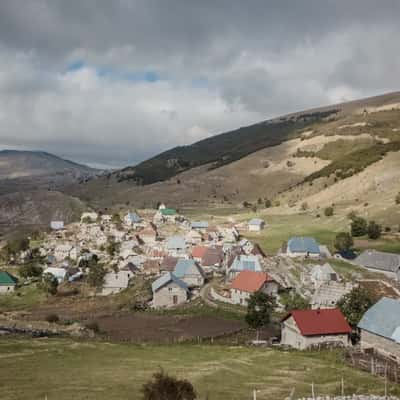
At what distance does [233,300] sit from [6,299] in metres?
46.8

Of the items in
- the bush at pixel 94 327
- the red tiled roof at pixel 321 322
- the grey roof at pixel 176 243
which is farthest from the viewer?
the grey roof at pixel 176 243

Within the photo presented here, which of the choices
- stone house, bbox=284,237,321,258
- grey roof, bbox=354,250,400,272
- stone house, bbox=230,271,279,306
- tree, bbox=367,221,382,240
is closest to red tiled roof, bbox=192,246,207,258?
stone house, bbox=284,237,321,258

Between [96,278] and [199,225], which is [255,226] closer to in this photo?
[199,225]

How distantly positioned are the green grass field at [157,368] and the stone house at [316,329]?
4372 mm

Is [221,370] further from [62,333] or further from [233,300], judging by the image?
[233,300]

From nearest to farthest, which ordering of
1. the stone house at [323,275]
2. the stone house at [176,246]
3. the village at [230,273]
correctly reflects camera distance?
1. the village at [230,273]
2. the stone house at [323,275]
3. the stone house at [176,246]

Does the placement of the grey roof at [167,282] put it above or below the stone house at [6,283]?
above

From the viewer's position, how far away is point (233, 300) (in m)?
69.9

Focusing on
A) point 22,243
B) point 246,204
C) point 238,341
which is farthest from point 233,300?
point 246,204

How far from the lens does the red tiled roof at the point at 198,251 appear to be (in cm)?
10116

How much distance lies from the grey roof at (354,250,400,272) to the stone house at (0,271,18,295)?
230ft

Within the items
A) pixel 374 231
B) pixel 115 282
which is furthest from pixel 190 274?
pixel 374 231

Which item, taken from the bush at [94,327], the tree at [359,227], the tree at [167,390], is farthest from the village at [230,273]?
the tree at [167,390]

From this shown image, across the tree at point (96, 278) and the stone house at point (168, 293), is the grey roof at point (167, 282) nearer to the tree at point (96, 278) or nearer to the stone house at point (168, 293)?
the stone house at point (168, 293)
